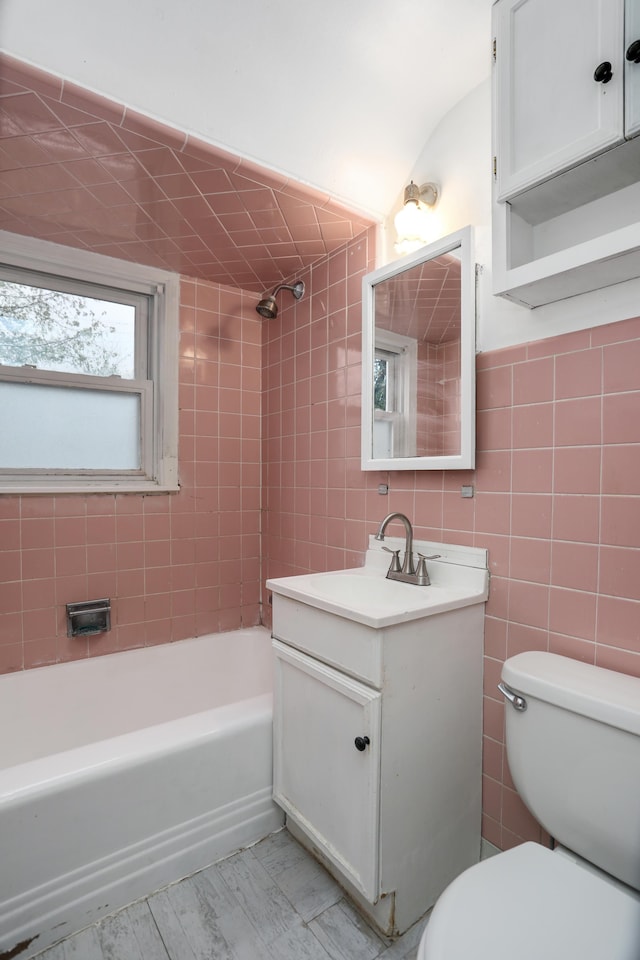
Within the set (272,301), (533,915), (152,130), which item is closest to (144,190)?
(152,130)

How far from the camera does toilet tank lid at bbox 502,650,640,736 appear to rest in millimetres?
912

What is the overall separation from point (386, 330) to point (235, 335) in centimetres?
100

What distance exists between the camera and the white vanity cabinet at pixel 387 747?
3.77ft

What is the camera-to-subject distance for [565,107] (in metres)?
0.99

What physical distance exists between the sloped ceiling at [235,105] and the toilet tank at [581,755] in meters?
1.60

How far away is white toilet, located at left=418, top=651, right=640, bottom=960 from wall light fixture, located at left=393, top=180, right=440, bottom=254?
4.37 ft

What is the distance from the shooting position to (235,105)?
1363 mm

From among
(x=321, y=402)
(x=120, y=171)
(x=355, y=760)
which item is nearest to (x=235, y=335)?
(x=321, y=402)

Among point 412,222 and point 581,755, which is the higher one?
point 412,222

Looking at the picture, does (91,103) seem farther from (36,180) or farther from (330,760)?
(330,760)

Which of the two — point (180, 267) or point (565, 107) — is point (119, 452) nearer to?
point (180, 267)

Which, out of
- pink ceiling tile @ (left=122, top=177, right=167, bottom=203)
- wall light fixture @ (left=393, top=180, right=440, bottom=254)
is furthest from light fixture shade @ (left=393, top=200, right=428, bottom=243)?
pink ceiling tile @ (left=122, top=177, right=167, bottom=203)

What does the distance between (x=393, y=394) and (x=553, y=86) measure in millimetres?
873

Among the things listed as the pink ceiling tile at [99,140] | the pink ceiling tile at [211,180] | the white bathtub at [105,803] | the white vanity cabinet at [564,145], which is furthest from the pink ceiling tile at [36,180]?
the white bathtub at [105,803]
